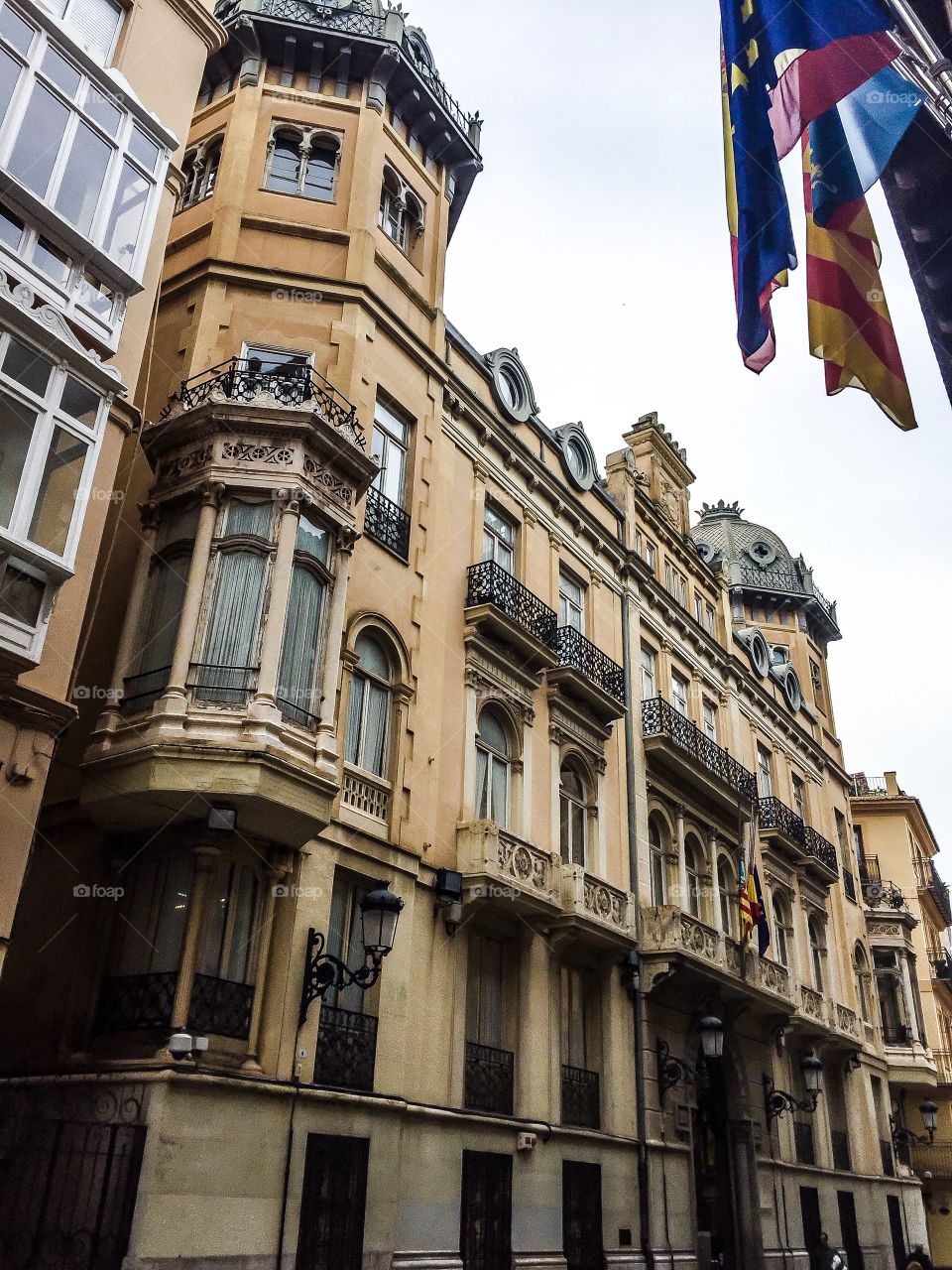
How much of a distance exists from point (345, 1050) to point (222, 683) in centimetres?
506

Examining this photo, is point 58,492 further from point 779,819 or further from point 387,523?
point 779,819

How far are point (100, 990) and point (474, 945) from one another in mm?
6383

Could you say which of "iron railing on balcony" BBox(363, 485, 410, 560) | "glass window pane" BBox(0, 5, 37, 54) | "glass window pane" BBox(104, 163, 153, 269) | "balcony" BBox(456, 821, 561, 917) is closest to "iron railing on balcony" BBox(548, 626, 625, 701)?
"iron railing on balcony" BBox(363, 485, 410, 560)

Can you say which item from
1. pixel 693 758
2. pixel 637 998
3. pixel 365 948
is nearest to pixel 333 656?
pixel 365 948

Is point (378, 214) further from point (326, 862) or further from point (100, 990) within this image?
point (100, 990)

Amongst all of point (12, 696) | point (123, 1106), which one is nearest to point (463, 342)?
point (12, 696)

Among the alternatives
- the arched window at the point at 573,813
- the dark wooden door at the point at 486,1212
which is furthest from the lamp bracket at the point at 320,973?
the arched window at the point at 573,813

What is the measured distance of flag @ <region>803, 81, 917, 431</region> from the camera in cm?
954

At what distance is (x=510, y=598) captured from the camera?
2042cm

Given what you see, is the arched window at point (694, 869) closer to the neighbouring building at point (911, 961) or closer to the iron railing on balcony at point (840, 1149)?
the iron railing on balcony at point (840, 1149)

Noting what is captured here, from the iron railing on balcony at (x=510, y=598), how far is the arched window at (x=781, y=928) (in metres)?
14.2

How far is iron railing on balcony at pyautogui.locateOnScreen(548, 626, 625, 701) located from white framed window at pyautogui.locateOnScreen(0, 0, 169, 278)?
10961 millimetres

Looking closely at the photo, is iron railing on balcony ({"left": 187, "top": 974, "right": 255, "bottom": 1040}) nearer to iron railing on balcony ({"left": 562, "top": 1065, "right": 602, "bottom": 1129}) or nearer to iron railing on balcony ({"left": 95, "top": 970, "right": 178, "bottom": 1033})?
iron railing on balcony ({"left": 95, "top": 970, "right": 178, "bottom": 1033})

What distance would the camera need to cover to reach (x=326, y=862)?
14531 mm
